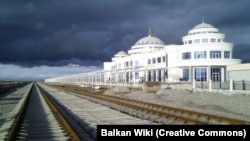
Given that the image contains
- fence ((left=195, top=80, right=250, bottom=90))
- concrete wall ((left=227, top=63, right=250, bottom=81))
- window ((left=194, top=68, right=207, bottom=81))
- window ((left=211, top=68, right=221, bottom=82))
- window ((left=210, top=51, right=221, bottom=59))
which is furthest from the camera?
window ((left=210, top=51, right=221, bottom=59))

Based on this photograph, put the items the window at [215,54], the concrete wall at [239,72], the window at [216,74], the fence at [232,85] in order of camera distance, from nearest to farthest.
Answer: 1. the fence at [232,85]
2. the concrete wall at [239,72]
3. the window at [216,74]
4. the window at [215,54]

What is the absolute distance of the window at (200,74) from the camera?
5668 centimetres

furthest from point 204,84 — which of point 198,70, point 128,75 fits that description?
point 128,75

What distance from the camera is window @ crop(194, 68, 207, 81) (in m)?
56.7

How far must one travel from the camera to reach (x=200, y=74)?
57312 mm

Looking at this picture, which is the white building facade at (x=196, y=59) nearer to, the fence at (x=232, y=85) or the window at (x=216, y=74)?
the window at (x=216, y=74)

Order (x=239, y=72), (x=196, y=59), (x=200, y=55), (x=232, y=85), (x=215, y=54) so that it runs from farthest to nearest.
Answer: (x=200, y=55), (x=215, y=54), (x=196, y=59), (x=239, y=72), (x=232, y=85)

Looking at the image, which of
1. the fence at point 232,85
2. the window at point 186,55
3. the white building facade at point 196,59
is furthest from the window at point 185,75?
the fence at point 232,85

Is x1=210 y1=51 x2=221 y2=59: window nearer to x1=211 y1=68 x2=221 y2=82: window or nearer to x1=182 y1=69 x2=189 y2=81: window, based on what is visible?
x1=211 y1=68 x2=221 y2=82: window

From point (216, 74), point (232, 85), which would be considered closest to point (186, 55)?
point (216, 74)

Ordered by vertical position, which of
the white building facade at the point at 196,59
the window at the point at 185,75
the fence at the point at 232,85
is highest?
the white building facade at the point at 196,59

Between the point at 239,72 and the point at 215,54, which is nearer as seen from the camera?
the point at 239,72

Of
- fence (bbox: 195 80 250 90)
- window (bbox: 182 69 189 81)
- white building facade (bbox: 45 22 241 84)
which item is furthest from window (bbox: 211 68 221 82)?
fence (bbox: 195 80 250 90)

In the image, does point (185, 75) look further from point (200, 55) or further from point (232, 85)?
point (232, 85)
